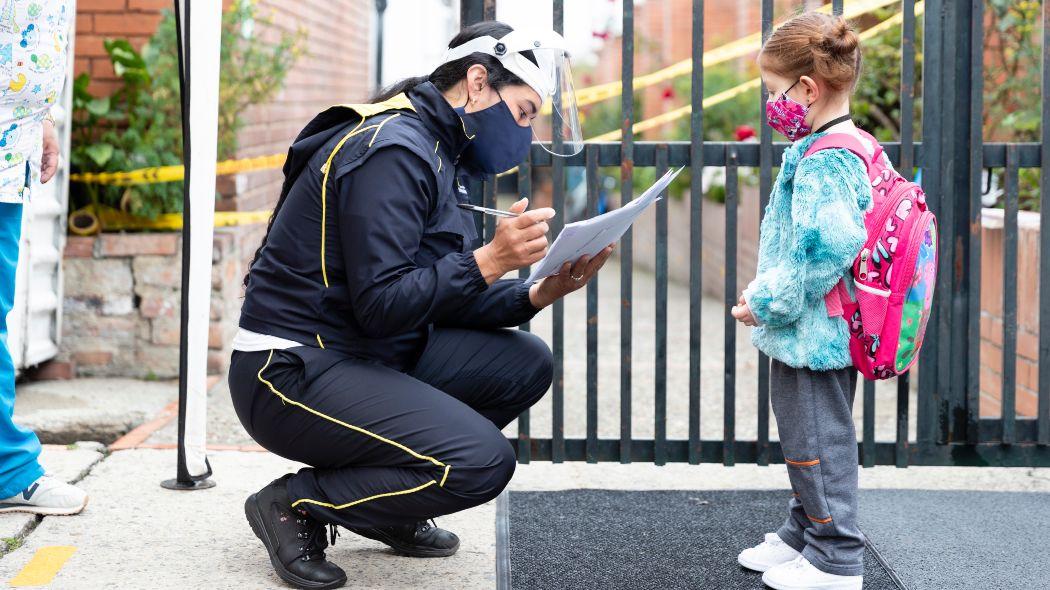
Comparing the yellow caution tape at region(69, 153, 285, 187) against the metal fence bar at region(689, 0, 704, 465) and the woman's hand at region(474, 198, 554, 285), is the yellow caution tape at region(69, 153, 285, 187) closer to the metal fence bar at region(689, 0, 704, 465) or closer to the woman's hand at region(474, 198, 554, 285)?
the metal fence bar at region(689, 0, 704, 465)

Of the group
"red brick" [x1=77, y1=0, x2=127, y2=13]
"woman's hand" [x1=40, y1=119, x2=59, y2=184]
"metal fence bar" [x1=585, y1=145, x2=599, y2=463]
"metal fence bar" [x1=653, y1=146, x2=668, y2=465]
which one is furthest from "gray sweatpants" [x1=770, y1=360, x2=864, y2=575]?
"red brick" [x1=77, y1=0, x2=127, y2=13]

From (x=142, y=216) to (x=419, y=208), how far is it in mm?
3122

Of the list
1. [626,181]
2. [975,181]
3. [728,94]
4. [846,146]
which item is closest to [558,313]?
[626,181]

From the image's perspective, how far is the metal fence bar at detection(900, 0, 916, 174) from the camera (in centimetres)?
373

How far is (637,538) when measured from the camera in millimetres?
3500

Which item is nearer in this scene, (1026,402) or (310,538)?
(310,538)

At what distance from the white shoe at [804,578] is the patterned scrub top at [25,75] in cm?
228

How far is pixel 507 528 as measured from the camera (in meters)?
3.53

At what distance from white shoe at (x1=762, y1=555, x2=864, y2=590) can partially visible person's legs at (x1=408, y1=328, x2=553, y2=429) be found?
0.80 m

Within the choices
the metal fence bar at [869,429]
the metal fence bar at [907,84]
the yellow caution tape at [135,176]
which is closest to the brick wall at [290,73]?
the yellow caution tape at [135,176]

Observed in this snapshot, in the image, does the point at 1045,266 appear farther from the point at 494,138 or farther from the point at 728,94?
the point at 494,138

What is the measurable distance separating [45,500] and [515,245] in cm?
170

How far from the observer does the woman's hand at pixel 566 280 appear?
10.0ft

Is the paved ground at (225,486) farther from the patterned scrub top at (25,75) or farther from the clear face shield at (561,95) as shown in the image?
the clear face shield at (561,95)
